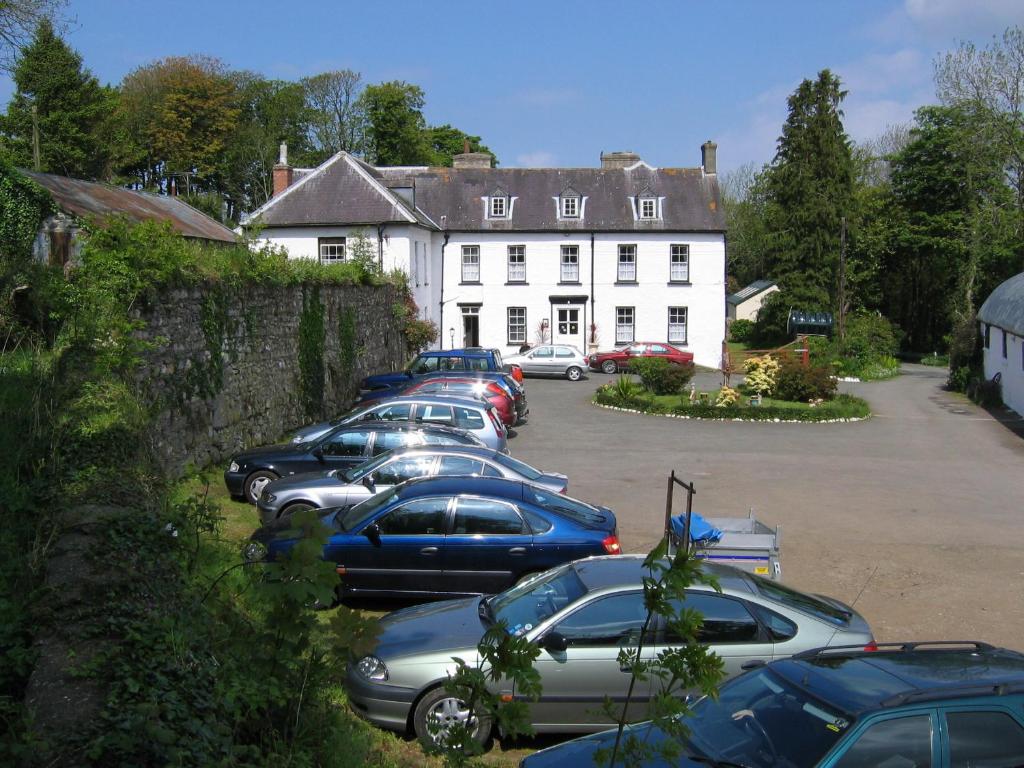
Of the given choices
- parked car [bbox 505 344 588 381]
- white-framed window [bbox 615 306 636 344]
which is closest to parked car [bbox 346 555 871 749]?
parked car [bbox 505 344 588 381]

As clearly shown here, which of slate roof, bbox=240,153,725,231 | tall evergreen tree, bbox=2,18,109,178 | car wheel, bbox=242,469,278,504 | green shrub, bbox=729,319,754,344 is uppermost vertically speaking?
tall evergreen tree, bbox=2,18,109,178

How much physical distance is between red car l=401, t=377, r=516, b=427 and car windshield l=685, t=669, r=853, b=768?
1581cm

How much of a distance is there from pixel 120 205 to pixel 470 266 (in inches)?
953

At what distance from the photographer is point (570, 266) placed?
151 ft

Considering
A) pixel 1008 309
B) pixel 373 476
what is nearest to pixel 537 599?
pixel 373 476

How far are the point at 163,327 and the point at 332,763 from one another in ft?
37.7

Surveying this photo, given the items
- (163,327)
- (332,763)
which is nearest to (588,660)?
(332,763)

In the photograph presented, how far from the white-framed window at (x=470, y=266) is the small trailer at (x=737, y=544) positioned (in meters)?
35.9

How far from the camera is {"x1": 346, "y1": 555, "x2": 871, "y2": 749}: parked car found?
7309mm

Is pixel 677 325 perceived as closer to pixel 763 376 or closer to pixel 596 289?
pixel 596 289

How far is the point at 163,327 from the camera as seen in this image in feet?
47.8

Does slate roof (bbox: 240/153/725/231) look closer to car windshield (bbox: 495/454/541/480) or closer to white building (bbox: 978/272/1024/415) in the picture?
white building (bbox: 978/272/1024/415)

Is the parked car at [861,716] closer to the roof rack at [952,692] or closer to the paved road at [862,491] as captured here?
the roof rack at [952,692]

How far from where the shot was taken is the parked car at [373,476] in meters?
12.9
